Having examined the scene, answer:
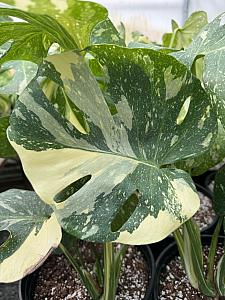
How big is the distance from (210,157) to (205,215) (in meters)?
0.47

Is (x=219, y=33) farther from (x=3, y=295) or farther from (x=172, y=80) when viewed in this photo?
(x=3, y=295)

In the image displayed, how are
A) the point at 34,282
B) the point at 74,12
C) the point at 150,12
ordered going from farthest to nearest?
the point at 150,12
the point at 34,282
the point at 74,12

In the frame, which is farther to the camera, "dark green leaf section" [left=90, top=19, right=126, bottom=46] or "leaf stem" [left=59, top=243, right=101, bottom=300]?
"leaf stem" [left=59, top=243, right=101, bottom=300]

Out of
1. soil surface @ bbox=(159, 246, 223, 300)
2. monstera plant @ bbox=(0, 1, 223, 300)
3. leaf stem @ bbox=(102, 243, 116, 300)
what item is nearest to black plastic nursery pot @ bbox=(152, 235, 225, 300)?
soil surface @ bbox=(159, 246, 223, 300)

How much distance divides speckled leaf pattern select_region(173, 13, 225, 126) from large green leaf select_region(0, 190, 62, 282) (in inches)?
7.8

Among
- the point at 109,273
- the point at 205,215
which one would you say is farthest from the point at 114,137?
the point at 205,215

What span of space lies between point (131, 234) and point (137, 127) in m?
0.12

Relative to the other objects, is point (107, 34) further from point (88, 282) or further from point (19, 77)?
point (88, 282)

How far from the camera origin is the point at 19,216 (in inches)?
24.4

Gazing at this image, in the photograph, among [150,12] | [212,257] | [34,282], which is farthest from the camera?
[150,12]

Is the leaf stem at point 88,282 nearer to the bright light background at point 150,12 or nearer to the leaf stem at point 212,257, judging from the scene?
the leaf stem at point 212,257

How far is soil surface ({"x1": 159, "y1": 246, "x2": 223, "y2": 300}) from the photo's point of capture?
745 mm

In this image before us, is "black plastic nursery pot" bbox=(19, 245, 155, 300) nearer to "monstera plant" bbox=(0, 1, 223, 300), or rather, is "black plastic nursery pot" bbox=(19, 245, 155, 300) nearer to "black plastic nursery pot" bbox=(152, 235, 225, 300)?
"black plastic nursery pot" bbox=(152, 235, 225, 300)

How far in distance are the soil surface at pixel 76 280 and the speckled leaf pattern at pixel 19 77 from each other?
339 mm
